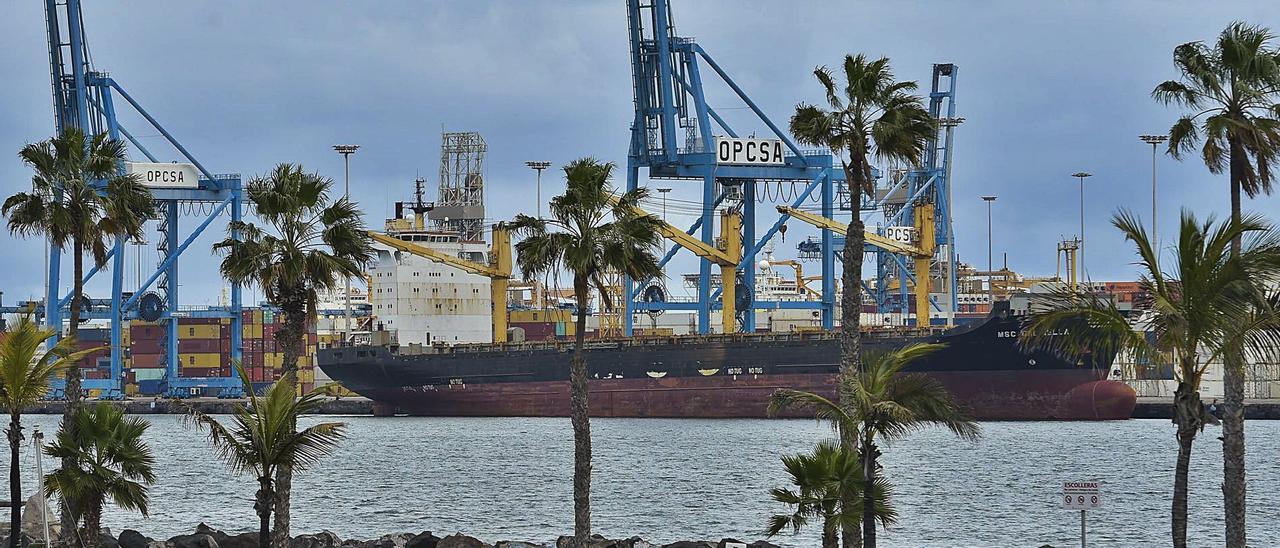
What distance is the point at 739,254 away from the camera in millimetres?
90438

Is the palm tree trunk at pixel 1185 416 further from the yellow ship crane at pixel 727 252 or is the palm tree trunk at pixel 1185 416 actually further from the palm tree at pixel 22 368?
the yellow ship crane at pixel 727 252

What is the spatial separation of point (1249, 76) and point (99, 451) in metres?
16.5

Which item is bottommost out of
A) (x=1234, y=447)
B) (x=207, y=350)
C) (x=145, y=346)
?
(x=1234, y=447)

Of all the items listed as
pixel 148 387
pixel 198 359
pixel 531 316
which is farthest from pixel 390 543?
pixel 531 316

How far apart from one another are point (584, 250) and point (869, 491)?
5694 millimetres

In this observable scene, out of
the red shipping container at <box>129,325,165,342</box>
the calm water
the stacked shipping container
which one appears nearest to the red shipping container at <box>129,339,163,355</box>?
the stacked shipping container

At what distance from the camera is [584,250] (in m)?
25.0

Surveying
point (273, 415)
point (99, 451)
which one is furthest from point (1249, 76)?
point (99, 451)

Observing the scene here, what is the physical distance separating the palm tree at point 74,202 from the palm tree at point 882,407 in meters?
12.5

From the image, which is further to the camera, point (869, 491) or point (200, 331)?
point (200, 331)

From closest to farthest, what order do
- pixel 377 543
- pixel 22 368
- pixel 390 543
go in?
1. pixel 22 368
2. pixel 390 543
3. pixel 377 543

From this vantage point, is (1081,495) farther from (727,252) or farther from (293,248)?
(727,252)

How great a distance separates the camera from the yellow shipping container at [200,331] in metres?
136

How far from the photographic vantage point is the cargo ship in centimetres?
7675
